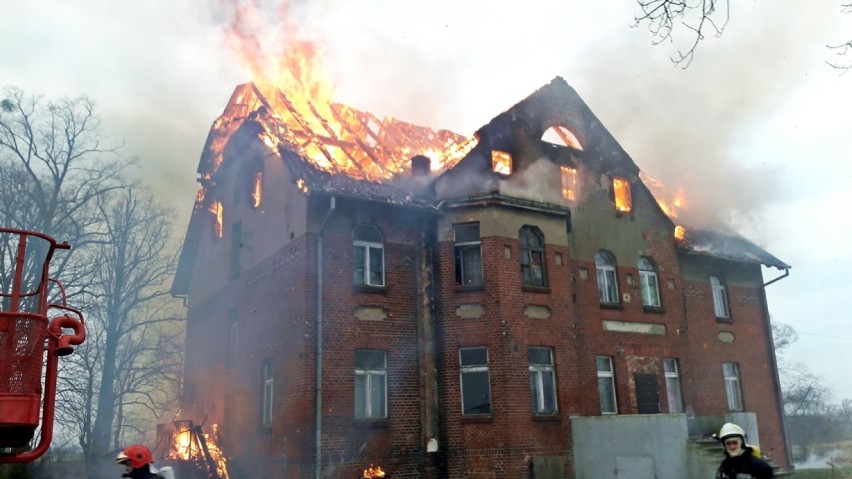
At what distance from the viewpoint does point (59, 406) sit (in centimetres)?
2222

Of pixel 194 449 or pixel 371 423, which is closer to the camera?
pixel 371 423

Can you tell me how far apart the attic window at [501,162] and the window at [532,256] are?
5.49 ft

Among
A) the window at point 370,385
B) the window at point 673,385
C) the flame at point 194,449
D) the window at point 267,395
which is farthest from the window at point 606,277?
the flame at point 194,449

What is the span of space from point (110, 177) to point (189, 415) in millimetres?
9327

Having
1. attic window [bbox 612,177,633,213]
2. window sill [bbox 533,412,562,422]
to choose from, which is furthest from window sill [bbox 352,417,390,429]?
attic window [bbox 612,177,633,213]

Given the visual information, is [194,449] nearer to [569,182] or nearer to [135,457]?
[135,457]

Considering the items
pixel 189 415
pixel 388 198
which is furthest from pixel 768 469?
pixel 189 415

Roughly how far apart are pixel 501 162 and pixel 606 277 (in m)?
4.48

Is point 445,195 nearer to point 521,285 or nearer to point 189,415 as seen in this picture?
point 521,285

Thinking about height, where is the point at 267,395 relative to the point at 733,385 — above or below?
above

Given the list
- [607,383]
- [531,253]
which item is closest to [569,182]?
[531,253]

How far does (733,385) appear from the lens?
20.8m

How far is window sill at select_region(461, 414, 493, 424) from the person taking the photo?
14.9 m

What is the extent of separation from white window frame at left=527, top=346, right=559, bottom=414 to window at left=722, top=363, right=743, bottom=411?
741 cm
